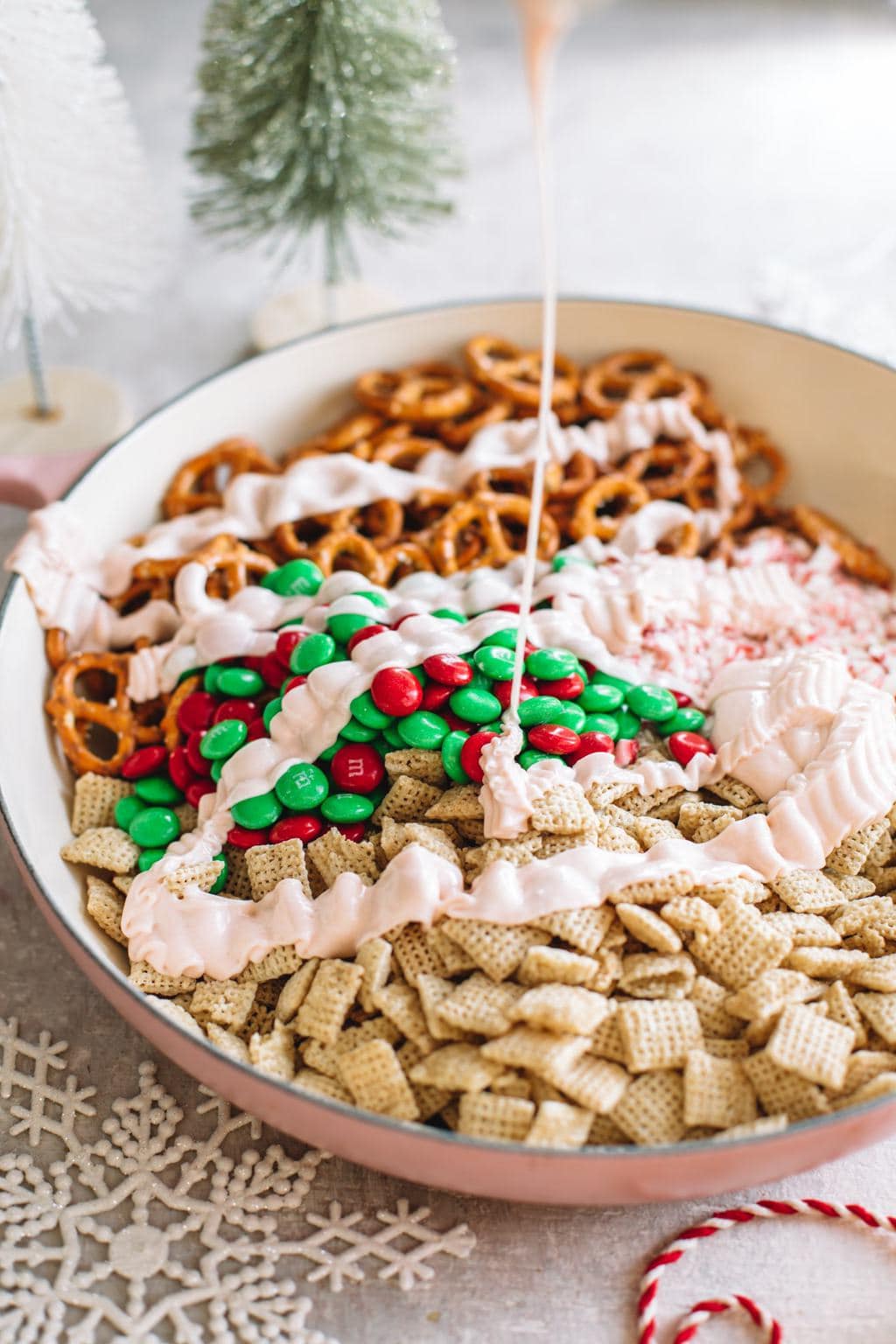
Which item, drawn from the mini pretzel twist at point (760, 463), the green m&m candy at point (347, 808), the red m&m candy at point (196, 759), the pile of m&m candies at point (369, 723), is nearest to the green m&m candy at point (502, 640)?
the pile of m&m candies at point (369, 723)

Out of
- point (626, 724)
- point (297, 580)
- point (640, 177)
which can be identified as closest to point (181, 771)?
point (297, 580)

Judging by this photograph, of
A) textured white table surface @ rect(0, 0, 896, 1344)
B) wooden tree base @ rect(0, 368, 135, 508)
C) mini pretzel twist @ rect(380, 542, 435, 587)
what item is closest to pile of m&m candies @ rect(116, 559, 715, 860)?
mini pretzel twist @ rect(380, 542, 435, 587)

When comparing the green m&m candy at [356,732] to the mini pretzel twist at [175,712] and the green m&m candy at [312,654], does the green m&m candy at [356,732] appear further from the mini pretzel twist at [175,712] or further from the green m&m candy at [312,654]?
the mini pretzel twist at [175,712]

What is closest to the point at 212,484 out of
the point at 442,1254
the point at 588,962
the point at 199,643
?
the point at 199,643

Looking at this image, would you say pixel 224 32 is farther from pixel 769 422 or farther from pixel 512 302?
pixel 769 422

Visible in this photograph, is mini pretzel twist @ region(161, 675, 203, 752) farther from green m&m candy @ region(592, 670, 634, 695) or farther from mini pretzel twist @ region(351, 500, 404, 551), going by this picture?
green m&m candy @ region(592, 670, 634, 695)

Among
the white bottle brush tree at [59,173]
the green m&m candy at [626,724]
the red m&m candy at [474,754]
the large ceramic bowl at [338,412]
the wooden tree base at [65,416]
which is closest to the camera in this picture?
the large ceramic bowl at [338,412]
